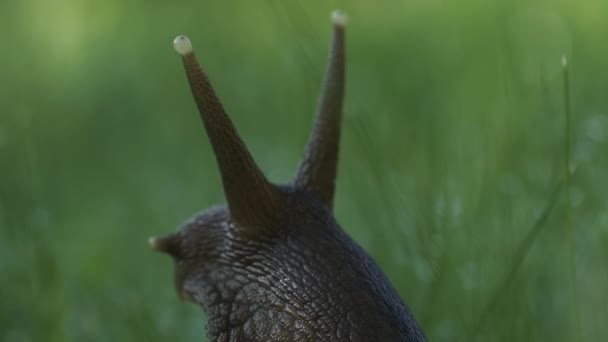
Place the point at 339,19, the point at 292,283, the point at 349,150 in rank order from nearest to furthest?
1. the point at 292,283
2. the point at 339,19
3. the point at 349,150

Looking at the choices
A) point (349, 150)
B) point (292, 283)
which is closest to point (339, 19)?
point (292, 283)

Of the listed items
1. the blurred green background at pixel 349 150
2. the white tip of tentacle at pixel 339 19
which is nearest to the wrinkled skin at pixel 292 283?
the blurred green background at pixel 349 150

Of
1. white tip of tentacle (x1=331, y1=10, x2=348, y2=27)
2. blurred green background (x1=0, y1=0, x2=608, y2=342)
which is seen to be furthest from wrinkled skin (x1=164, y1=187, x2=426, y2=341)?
white tip of tentacle (x1=331, y1=10, x2=348, y2=27)

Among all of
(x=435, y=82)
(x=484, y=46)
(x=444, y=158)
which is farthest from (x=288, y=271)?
(x=484, y=46)

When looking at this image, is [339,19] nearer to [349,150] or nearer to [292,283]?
[292,283]

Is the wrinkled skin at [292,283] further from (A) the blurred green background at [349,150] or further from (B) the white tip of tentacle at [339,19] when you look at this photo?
(B) the white tip of tentacle at [339,19]

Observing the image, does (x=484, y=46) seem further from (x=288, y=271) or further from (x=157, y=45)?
(x=288, y=271)

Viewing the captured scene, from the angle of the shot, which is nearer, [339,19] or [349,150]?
[339,19]
